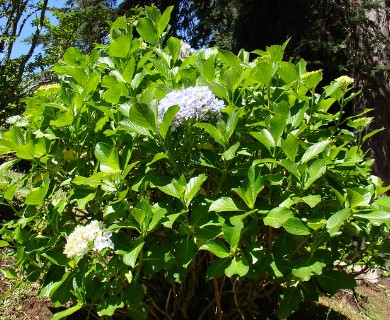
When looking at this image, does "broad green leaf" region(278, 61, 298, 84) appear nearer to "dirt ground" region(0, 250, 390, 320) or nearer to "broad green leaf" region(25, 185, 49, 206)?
"broad green leaf" region(25, 185, 49, 206)

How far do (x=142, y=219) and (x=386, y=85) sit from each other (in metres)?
5.14

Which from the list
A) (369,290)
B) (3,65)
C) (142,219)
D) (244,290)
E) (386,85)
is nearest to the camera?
(142,219)

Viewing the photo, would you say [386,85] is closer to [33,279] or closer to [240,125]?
[240,125]

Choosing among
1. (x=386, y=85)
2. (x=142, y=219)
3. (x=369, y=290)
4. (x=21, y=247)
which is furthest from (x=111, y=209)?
(x=386, y=85)

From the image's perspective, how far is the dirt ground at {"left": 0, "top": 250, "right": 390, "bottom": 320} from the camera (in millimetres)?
2838

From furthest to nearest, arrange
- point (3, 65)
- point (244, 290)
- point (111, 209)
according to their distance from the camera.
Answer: point (3, 65) → point (244, 290) → point (111, 209)

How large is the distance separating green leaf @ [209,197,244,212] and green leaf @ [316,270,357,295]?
519mm

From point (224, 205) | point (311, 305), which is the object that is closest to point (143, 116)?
point (224, 205)

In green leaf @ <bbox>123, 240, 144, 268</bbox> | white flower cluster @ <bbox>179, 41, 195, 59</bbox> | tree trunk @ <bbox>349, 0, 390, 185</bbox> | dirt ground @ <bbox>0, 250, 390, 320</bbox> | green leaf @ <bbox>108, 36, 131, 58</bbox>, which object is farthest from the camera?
tree trunk @ <bbox>349, 0, 390, 185</bbox>

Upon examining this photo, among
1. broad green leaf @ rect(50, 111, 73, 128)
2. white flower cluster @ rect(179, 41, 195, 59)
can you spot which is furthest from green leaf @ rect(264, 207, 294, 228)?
white flower cluster @ rect(179, 41, 195, 59)

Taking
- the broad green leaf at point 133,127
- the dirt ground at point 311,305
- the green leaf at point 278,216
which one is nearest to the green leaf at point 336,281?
the green leaf at point 278,216

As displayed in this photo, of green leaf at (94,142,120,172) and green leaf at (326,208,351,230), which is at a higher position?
green leaf at (94,142,120,172)

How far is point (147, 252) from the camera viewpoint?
72.7 inches

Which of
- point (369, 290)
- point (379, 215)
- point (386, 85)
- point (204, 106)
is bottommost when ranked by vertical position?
point (369, 290)
